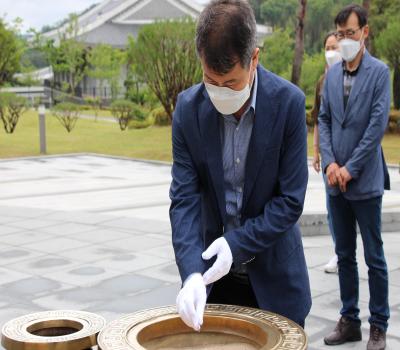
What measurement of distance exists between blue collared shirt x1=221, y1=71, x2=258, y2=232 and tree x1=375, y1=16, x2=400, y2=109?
734 inches

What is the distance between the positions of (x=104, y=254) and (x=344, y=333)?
2.86 metres

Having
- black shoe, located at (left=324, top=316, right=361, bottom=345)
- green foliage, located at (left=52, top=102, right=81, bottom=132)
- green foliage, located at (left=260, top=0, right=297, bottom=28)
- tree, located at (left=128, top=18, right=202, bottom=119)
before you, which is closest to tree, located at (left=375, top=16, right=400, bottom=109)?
tree, located at (left=128, top=18, right=202, bottom=119)

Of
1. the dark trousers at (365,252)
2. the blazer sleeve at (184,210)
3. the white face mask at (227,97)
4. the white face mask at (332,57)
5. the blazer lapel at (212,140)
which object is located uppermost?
the white face mask at (332,57)

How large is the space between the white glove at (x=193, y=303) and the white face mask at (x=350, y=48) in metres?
2.06

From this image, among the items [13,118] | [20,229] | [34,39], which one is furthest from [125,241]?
[34,39]

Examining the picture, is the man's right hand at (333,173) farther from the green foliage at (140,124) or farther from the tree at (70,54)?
the tree at (70,54)

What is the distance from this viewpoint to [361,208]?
3.63 m

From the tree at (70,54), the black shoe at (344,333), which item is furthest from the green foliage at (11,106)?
the black shoe at (344,333)

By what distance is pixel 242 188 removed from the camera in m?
2.21

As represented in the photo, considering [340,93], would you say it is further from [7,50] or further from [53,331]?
[7,50]

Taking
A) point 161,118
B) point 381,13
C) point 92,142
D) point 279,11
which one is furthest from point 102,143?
point 279,11

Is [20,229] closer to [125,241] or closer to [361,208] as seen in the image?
[125,241]

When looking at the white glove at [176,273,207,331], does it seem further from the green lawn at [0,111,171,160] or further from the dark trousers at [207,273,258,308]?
the green lawn at [0,111,171,160]

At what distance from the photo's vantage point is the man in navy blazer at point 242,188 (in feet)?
6.81
